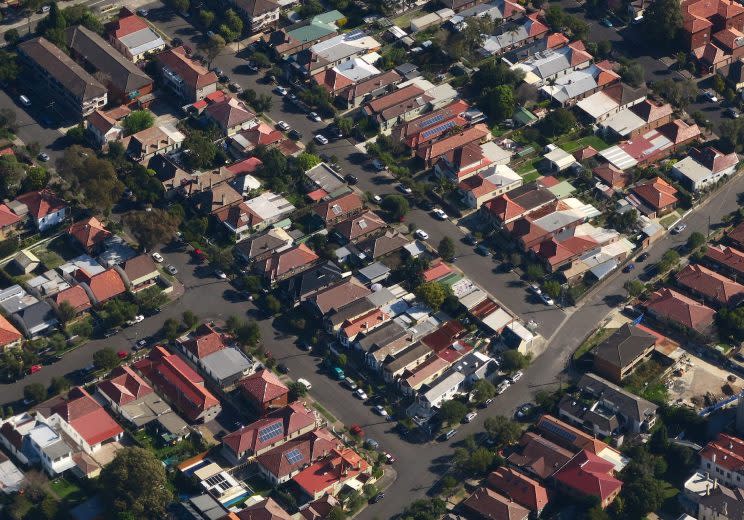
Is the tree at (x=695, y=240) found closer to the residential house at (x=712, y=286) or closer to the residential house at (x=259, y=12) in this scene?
the residential house at (x=712, y=286)

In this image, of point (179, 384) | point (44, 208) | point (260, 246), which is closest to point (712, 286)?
point (260, 246)

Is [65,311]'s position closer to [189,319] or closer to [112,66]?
[189,319]

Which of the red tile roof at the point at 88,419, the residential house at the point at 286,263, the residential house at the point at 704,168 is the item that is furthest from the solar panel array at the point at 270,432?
the residential house at the point at 704,168

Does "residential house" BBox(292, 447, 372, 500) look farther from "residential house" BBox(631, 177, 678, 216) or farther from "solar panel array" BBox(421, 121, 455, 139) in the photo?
"solar panel array" BBox(421, 121, 455, 139)

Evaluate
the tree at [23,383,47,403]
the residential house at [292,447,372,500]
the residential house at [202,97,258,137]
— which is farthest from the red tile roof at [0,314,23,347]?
the residential house at [202,97,258,137]

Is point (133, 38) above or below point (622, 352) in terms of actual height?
below

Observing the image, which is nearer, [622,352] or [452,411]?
[452,411]
